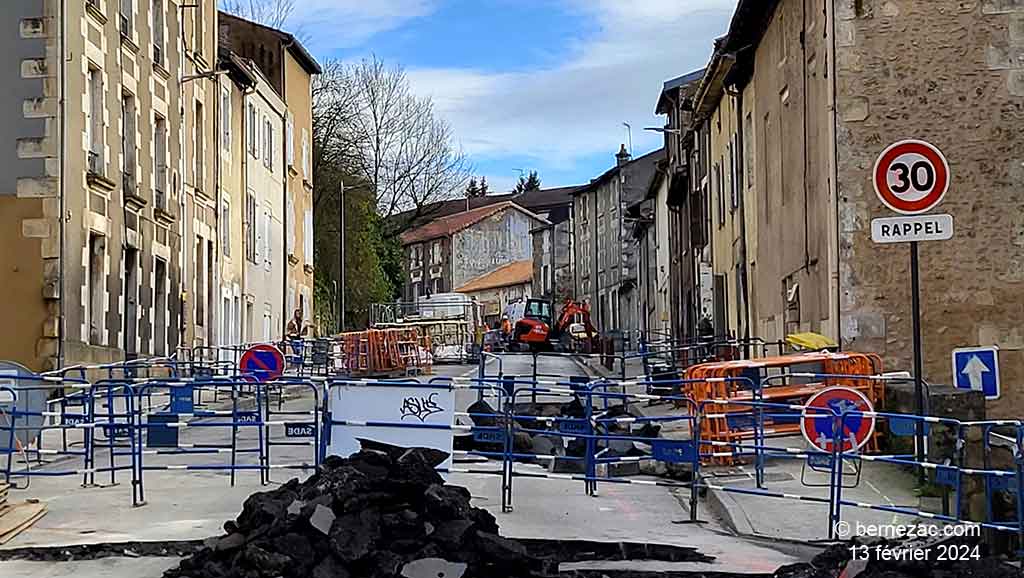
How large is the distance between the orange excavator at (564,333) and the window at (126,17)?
73.8 ft

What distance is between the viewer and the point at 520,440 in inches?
607

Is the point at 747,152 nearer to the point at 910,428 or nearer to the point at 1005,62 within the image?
the point at 1005,62

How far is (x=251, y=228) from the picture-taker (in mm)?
45188

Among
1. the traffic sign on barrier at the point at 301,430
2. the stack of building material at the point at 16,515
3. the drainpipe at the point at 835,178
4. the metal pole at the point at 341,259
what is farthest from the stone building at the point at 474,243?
the stack of building material at the point at 16,515

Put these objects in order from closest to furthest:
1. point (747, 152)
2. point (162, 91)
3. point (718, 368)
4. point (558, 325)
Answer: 1. point (718, 368)
2. point (747, 152)
3. point (162, 91)
4. point (558, 325)

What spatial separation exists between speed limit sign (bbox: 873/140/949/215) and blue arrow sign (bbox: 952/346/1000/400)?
1.57m

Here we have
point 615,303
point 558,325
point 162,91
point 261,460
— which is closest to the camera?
point 261,460

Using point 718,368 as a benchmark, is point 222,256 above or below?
above

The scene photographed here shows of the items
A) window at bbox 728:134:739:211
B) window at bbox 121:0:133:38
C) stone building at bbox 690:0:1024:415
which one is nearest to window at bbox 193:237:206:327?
window at bbox 121:0:133:38

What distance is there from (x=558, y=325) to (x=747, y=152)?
76.9 feet

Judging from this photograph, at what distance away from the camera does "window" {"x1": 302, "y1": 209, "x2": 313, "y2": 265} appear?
188ft

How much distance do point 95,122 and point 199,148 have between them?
10.0m

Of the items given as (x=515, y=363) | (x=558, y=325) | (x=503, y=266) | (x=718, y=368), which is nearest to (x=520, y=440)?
(x=718, y=368)

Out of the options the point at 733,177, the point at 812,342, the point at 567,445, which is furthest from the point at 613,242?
the point at 567,445
